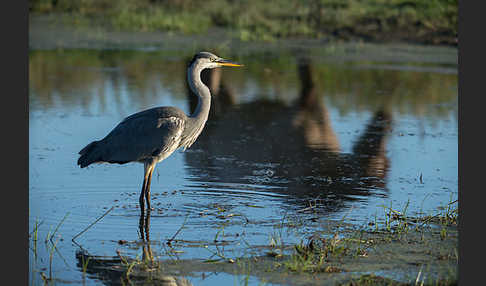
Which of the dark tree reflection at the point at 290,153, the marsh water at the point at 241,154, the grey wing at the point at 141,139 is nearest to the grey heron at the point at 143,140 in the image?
the grey wing at the point at 141,139

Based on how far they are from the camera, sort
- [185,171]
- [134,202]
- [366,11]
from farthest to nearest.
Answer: [366,11], [185,171], [134,202]

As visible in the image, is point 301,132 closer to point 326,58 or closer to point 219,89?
point 219,89

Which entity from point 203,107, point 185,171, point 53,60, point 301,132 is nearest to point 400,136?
point 301,132

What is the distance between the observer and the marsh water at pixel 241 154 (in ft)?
20.4

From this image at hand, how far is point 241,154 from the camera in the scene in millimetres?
9547

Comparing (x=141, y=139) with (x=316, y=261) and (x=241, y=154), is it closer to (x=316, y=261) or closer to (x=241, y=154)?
(x=316, y=261)

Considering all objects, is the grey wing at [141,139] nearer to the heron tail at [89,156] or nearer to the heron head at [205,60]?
the heron tail at [89,156]

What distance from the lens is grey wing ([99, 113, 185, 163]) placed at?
23.0ft

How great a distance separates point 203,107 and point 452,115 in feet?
22.2

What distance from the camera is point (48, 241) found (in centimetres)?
591

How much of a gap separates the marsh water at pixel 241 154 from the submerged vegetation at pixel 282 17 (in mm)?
2936

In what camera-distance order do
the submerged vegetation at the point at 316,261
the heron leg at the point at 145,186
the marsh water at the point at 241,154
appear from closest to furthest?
the submerged vegetation at the point at 316,261, the marsh water at the point at 241,154, the heron leg at the point at 145,186

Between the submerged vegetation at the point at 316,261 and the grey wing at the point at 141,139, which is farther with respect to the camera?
the grey wing at the point at 141,139

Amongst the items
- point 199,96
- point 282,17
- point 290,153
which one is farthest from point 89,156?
point 282,17
